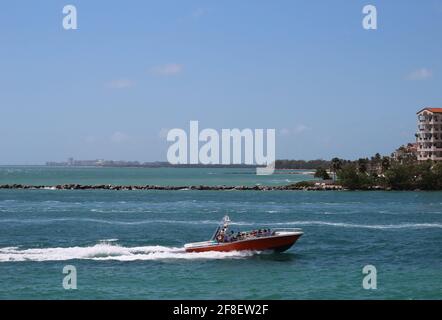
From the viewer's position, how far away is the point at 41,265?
4369 cm

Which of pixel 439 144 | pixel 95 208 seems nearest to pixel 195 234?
pixel 95 208

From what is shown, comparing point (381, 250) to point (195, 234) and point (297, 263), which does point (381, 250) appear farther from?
point (195, 234)

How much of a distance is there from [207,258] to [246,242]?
3.11 metres

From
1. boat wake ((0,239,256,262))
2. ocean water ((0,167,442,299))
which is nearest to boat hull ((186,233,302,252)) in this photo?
boat wake ((0,239,256,262))

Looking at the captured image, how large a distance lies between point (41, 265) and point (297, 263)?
1704cm

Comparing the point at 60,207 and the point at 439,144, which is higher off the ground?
the point at 439,144

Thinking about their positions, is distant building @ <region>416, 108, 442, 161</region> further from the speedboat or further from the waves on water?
the speedboat

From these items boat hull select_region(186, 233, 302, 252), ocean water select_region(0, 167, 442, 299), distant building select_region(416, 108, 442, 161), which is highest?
distant building select_region(416, 108, 442, 161)

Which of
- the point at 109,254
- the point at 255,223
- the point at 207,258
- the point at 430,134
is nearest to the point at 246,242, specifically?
the point at 207,258

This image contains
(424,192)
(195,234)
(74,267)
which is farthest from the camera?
(424,192)

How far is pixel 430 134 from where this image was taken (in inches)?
6663

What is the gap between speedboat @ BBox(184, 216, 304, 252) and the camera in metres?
46.6

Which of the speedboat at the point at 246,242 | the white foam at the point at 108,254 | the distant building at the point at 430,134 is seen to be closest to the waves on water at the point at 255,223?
the speedboat at the point at 246,242

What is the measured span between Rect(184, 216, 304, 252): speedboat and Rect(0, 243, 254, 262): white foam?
0.41 metres
